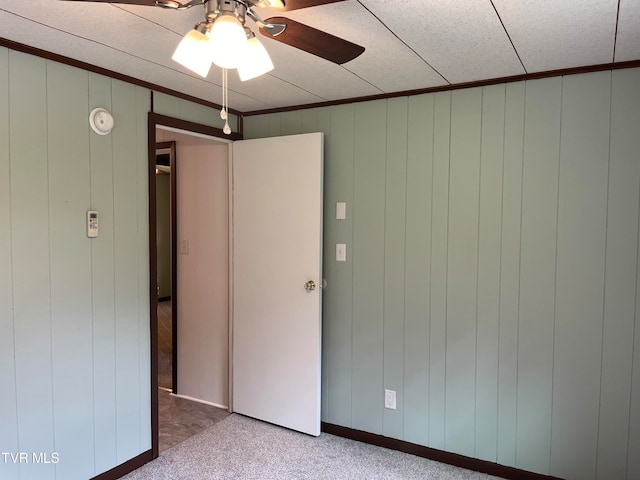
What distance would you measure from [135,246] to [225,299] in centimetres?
103

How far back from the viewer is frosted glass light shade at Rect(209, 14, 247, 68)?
1.30 m

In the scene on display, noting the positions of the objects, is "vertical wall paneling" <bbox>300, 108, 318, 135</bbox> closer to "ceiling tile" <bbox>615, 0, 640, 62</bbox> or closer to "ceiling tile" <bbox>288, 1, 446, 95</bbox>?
"ceiling tile" <bbox>288, 1, 446, 95</bbox>

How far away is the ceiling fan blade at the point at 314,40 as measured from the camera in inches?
56.0

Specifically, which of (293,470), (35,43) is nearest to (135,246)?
(35,43)

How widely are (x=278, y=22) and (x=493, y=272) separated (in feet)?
6.01

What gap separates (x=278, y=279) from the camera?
313cm

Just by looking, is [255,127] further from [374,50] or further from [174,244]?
[374,50]

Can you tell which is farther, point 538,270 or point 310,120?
point 310,120

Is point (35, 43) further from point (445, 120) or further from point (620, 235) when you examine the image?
point (620, 235)

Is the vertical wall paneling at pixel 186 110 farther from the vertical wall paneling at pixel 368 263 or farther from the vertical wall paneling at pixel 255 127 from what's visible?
the vertical wall paneling at pixel 368 263

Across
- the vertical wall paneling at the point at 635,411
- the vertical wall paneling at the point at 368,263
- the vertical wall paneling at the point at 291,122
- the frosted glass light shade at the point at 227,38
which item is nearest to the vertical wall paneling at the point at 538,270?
the vertical wall paneling at the point at 635,411

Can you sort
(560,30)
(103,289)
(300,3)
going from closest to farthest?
1. (300,3)
2. (560,30)
3. (103,289)

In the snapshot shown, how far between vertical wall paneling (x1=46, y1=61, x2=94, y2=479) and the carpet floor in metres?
0.45

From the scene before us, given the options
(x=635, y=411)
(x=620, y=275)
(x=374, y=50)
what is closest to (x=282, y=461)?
(x=635, y=411)
